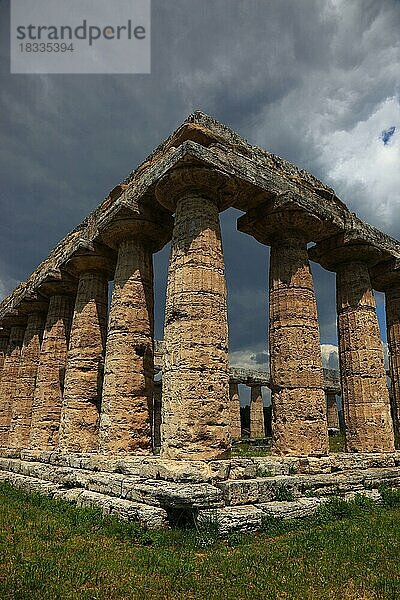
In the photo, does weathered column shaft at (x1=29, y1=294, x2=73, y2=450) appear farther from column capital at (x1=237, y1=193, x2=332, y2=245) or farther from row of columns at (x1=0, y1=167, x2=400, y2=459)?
column capital at (x1=237, y1=193, x2=332, y2=245)

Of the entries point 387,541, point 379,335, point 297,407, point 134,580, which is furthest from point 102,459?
point 379,335

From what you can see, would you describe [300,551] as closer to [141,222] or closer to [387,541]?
[387,541]

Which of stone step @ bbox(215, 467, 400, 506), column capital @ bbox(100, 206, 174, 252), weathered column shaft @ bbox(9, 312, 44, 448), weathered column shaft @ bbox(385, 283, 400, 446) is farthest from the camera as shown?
weathered column shaft @ bbox(9, 312, 44, 448)

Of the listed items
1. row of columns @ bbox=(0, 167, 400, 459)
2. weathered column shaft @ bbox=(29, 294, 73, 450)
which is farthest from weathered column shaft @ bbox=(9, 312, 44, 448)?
row of columns @ bbox=(0, 167, 400, 459)

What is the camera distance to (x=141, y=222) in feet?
49.8

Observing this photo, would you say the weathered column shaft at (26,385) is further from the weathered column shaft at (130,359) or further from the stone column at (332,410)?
the stone column at (332,410)

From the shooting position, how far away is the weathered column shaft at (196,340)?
35.2 feet

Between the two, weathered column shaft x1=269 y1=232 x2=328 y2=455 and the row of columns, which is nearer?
the row of columns

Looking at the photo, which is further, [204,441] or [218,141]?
[218,141]

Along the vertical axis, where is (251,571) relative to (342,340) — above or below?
below

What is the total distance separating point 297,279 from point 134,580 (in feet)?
33.7

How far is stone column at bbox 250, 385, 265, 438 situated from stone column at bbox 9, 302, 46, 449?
Result: 72.1ft

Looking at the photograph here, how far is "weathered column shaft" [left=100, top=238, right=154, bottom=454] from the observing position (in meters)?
13.9

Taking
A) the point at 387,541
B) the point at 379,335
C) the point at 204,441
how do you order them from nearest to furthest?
the point at 387,541 < the point at 204,441 < the point at 379,335
